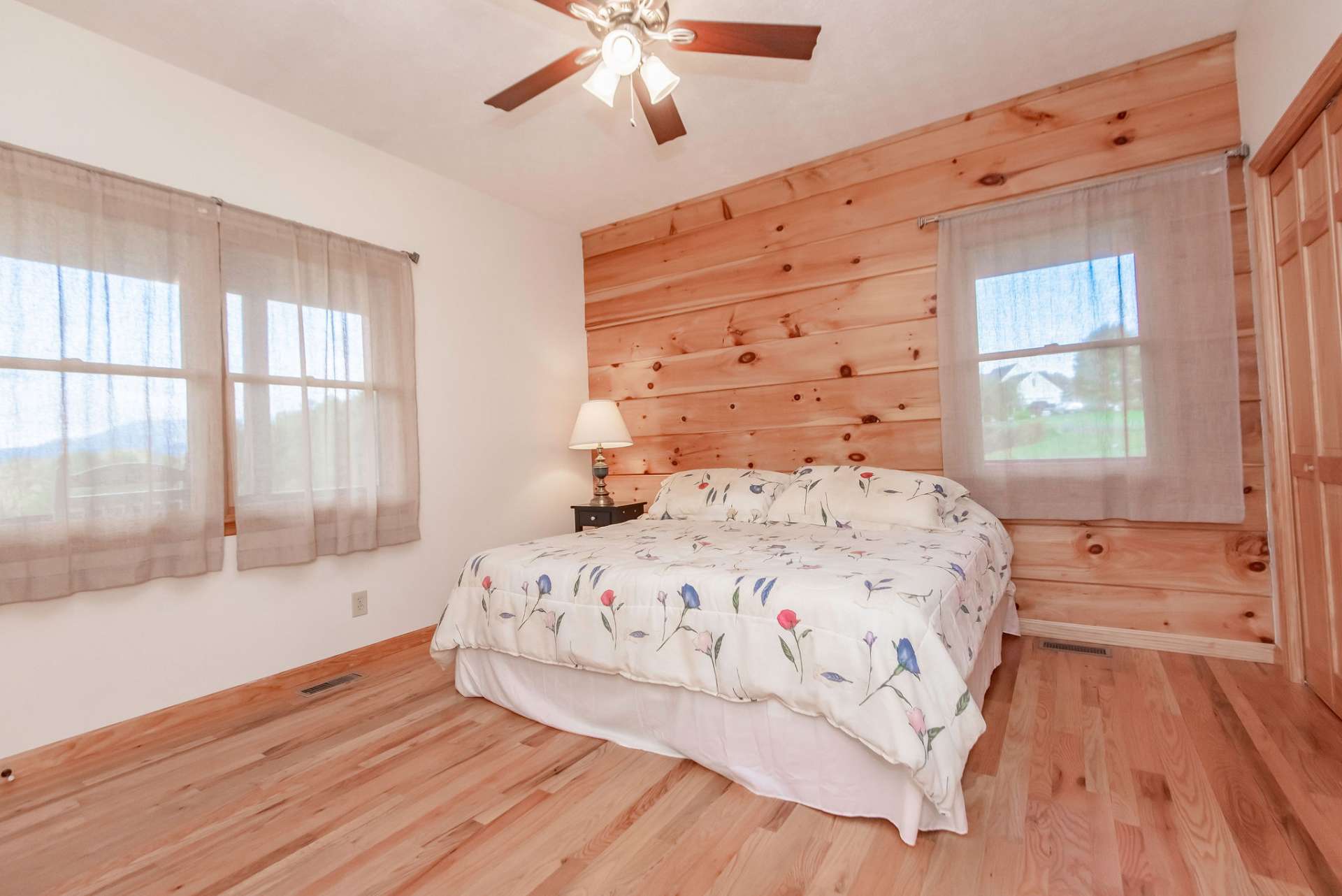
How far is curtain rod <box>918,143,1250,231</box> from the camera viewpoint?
2.43 metres

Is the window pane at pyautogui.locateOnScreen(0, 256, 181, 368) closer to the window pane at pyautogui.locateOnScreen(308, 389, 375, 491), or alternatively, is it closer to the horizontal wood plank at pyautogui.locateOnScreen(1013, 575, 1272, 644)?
the window pane at pyautogui.locateOnScreen(308, 389, 375, 491)

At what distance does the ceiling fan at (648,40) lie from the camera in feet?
5.87

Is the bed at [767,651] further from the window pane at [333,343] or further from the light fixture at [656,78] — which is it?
the light fixture at [656,78]

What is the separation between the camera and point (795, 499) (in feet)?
9.59

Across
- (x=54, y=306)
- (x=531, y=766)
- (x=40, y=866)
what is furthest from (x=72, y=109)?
(x=531, y=766)

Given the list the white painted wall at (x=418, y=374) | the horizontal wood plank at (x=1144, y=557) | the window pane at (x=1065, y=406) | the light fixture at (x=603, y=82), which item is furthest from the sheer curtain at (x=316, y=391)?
the horizontal wood plank at (x=1144, y=557)

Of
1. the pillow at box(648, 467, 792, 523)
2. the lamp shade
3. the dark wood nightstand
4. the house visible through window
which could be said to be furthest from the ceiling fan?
the dark wood nightstand

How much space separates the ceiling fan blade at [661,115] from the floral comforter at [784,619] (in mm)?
Result: 1497

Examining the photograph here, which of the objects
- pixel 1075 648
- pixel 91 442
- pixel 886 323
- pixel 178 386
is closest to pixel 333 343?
pixel 178 386

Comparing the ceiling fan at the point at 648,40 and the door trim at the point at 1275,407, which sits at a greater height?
the ceiling fan at the point at 648,40

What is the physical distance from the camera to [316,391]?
8.92 feet

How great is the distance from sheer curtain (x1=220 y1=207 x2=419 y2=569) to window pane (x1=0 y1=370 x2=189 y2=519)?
0.73ft

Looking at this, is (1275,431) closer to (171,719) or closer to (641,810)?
(641,810)

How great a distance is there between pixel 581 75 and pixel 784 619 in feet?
7.35
